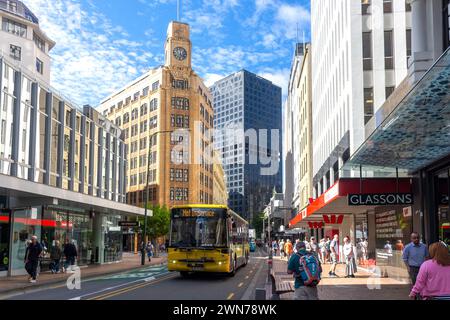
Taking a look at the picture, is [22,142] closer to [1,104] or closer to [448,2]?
[1,104]

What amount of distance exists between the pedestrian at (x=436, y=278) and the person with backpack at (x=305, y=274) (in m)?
2.72

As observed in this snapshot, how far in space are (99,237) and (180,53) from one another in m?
72.0

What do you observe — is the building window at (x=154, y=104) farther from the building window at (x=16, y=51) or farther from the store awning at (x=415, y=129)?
the store awning at (x=415, y=129)

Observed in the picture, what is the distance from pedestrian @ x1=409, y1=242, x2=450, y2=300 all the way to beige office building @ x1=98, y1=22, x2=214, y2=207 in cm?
8991

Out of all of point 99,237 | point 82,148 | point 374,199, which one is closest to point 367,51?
point 374,199

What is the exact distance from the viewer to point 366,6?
35750 mm

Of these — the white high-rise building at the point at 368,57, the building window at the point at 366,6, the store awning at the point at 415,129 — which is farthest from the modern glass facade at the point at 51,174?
the building window at the point at 366,6

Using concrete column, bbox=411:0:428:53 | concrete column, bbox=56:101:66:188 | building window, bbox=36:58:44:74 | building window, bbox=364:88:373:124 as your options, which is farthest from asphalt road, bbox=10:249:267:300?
building window, bbox=36:58:44:74

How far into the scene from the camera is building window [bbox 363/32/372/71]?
116 ft

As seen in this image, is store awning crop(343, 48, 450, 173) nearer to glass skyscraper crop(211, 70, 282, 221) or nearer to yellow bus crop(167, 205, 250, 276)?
yellow bus crop(167, 205, 250, 276)

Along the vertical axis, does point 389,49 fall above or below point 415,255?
above

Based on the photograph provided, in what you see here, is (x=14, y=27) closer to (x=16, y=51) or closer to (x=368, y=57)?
(x=16, y=51)

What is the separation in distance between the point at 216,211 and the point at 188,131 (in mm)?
78309

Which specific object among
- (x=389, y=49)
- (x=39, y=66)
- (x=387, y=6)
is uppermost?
(x=39, y=66)
